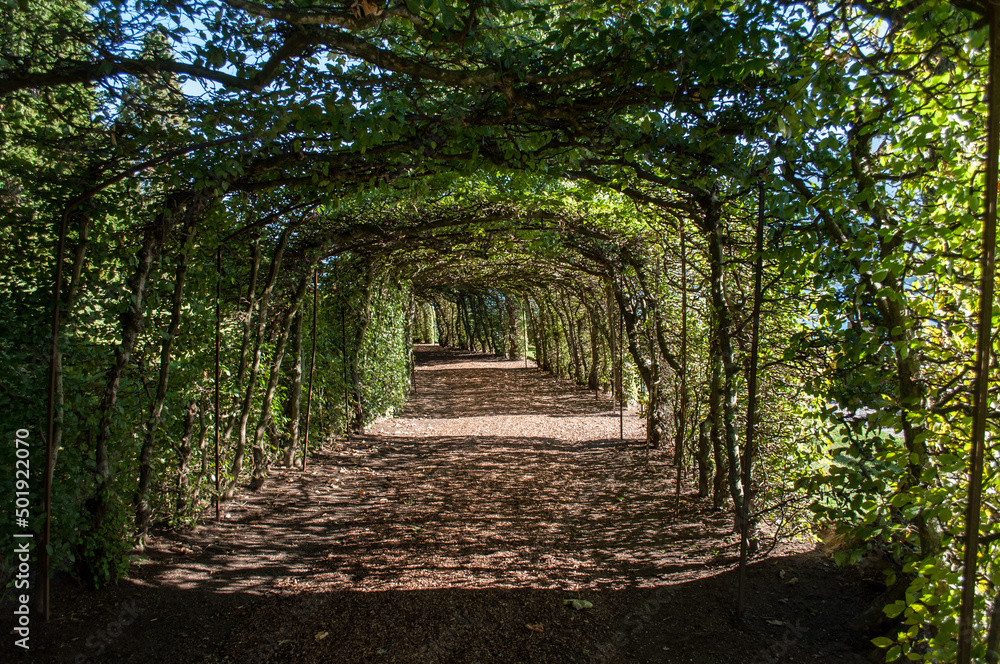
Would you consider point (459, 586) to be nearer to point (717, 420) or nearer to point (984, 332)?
point (717, 420)

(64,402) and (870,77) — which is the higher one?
(870,77)

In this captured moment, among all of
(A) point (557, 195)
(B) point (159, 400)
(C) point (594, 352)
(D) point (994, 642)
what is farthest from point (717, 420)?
(C) point (594, 352)

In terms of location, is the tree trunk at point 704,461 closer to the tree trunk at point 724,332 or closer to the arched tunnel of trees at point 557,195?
the arched tunnel of trees at point 557,195

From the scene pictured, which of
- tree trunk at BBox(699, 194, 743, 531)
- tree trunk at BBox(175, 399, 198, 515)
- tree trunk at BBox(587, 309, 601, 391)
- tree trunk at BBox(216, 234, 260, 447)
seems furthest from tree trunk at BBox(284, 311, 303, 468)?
tree trunk at BBox(587, 309, 601, 391)

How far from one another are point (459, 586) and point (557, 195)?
4156 millimetres

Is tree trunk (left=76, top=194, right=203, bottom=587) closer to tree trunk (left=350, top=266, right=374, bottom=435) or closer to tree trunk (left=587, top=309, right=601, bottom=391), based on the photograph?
tree trunk (left=350, top=266, right=374, bottom=435)

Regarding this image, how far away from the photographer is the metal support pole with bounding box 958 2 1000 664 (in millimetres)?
1200

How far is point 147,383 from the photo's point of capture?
4066mm

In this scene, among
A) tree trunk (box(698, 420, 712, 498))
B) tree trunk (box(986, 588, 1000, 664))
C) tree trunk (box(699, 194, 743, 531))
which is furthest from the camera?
tree trunk (box(698, 420, 712, 498))

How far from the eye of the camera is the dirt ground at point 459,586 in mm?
3182

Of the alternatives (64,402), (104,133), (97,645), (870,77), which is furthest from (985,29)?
(97,645)

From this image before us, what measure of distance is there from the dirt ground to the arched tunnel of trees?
12.1 inches

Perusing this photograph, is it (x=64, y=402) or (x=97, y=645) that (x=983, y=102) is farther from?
(x=97, y=645)

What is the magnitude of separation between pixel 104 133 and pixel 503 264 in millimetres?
9743
